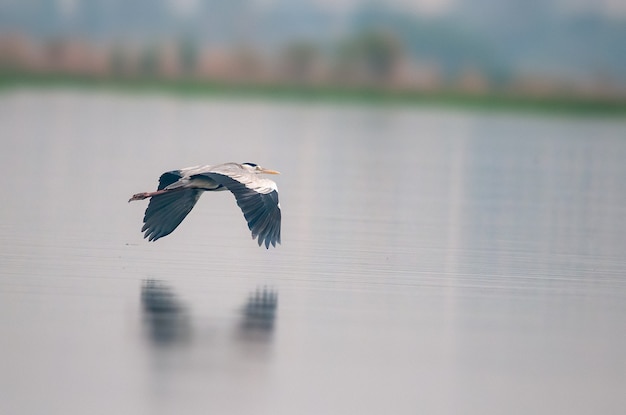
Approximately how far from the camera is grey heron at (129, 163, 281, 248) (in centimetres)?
1137

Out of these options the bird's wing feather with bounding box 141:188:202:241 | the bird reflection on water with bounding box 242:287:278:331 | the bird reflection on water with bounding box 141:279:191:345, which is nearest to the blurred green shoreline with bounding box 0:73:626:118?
the bird's wing feather with bounding box 141:188:202:241

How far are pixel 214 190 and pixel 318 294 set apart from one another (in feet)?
6.11

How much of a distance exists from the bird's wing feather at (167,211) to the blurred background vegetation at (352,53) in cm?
3875

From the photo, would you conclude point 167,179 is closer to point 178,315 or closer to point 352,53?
point 178,315

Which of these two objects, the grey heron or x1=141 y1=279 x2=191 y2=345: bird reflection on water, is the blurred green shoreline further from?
x1=141 y1=279 x2=191 y2=345: bird reflection on water

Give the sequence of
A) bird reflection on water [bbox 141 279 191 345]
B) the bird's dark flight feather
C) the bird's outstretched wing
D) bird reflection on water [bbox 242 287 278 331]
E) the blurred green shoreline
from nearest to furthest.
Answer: bird reflection on water [bbox 141 279 191 345]
bird reflection on water [bbox 242 287 278 331]
the bird's outstretched wing
the bird's dark flight feather
the blurred green shoreline

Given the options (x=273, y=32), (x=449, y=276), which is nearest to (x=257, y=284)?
(x=449, y=276)

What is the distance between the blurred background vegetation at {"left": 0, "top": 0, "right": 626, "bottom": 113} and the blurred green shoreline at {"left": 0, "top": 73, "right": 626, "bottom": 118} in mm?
82

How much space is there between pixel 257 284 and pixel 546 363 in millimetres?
2718

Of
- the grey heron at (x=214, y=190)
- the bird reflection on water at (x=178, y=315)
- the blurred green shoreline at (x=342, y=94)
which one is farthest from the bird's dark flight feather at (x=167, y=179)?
the blurred green shoreline at (x=342, y=94)

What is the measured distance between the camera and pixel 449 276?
11.9 meters

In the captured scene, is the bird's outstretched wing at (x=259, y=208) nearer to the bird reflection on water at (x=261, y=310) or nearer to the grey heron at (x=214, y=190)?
the grey heron at (x=214, y=190)

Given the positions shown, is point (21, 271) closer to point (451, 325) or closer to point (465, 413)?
point (451, 325)

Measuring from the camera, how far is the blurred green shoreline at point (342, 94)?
53625 millimetres
